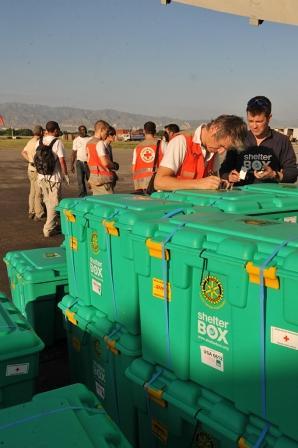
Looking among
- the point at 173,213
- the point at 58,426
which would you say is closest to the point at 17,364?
the point at 58,426

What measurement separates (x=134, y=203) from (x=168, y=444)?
1.48 metres

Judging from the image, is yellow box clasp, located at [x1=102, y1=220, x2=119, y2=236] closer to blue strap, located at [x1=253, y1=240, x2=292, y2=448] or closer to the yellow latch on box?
the yellow latch on box

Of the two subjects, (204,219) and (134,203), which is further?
(134,203)

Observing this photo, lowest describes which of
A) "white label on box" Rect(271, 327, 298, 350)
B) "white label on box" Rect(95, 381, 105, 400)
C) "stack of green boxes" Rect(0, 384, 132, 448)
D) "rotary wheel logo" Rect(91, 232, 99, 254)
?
"white label on box" Rect(95, 381, 105, 400)

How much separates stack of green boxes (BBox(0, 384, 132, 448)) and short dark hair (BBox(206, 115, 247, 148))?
93.8 inches

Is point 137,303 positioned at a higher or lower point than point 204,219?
lower

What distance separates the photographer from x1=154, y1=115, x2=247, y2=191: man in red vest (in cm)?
357

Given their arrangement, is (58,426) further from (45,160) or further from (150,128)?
(150,128)

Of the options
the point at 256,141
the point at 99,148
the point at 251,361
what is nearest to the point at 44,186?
the point at 99,148

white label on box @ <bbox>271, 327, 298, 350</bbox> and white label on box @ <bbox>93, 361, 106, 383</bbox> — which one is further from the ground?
white label on box @ <bbox>271, 327, 298, 350</bbox>

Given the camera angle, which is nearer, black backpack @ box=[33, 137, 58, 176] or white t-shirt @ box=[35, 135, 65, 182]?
black backpack @ box=[33, 137, 58, 176]

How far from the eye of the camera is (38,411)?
5.56 ft

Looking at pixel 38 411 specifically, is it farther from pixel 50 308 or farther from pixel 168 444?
pixel 50 308

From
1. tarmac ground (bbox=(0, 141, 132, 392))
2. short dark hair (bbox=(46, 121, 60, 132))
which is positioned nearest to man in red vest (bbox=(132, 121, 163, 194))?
short dark hair (bbox=(46, 121, 60, 132))
